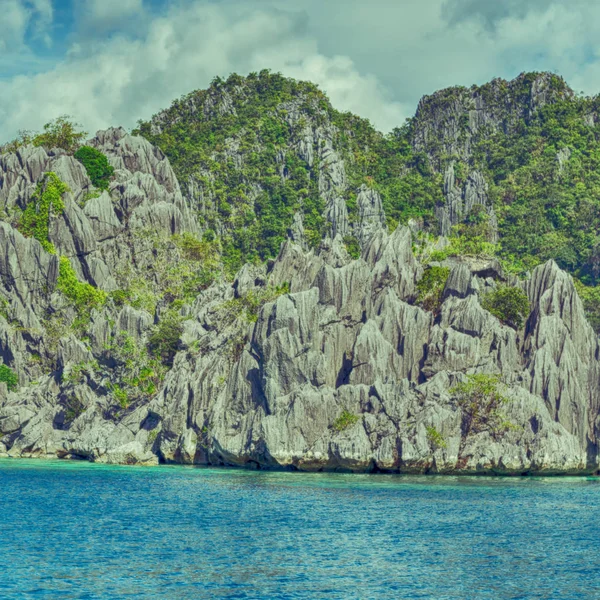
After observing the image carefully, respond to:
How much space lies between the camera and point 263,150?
478 ft

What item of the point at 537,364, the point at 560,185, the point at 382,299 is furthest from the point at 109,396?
the point at 560,185

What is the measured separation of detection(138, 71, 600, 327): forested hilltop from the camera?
132 m

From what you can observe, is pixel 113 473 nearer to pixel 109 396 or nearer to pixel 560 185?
pixel 109 396

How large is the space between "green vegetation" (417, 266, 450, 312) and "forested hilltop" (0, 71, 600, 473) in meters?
A: 0.21

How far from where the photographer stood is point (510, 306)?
270 feet

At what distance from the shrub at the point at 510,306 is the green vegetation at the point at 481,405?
9.88m

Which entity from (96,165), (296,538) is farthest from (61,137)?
(296,538)

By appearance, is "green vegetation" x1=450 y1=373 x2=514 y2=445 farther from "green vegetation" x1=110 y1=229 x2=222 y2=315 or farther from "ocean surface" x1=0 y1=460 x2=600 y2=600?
"green vegetation" x1=110 y1=229 x2=222 y2=315

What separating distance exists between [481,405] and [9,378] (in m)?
47.3

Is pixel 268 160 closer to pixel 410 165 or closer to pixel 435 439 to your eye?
pixel 410 165

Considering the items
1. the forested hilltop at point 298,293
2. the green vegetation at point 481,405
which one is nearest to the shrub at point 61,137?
the forested hilltop at point 298,293

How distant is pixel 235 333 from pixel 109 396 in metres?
13.6

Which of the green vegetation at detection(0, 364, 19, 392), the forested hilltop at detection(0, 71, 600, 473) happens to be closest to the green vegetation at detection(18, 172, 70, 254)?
the forested hilltop at detection(0, 71, 600, 473)

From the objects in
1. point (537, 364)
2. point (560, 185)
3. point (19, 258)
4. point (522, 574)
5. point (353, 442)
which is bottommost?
point (522, 574)
